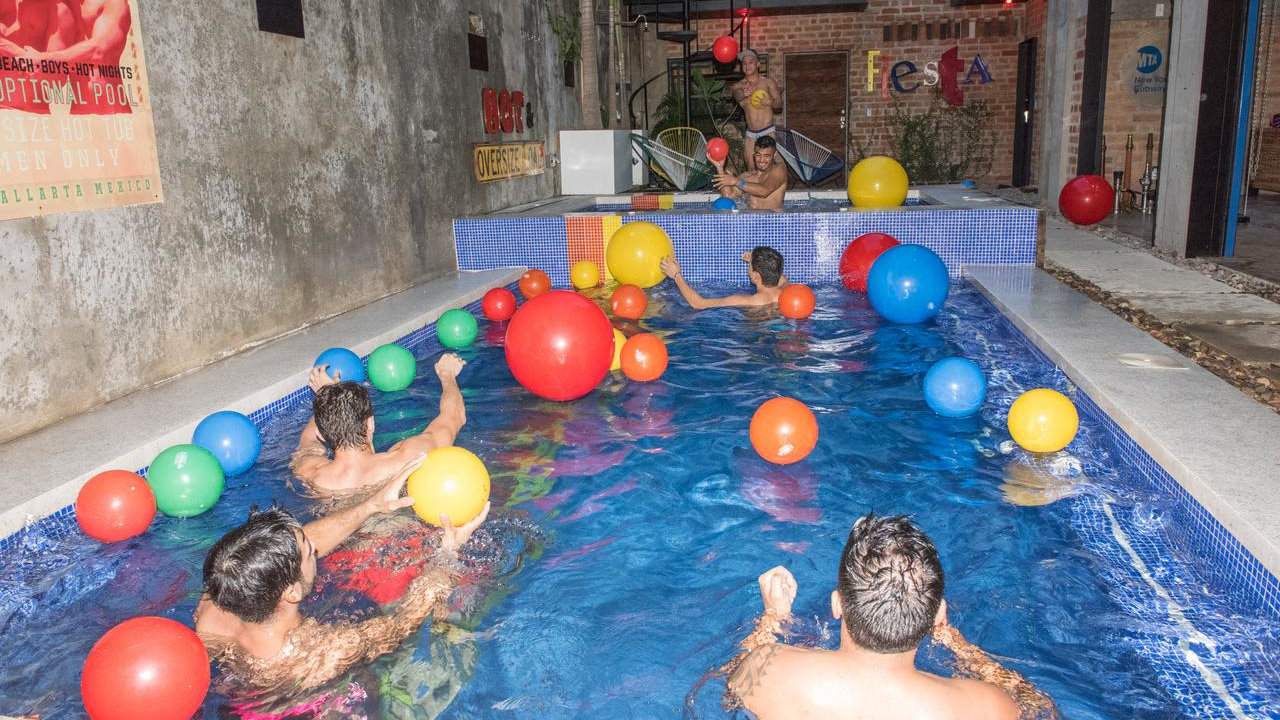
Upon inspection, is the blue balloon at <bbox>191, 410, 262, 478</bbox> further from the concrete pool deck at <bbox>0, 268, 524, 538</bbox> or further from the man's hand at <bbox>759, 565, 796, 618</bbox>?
A: the man's hand at <bbox>759, 565, 796, 618</bbox>

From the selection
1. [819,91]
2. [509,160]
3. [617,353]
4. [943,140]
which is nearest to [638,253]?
[617,353]

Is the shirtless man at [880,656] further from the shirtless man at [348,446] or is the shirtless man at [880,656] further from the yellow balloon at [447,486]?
the shirtless man at [348,446]

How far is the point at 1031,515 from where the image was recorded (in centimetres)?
351

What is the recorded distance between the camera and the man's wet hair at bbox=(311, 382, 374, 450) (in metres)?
3.43

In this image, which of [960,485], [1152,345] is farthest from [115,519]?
[1152,345]

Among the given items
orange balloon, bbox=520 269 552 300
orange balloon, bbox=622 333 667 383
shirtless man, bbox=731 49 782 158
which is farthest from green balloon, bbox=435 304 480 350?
shirtless man, bbox=731 49 782 158

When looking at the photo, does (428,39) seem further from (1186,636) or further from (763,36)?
(763,36)

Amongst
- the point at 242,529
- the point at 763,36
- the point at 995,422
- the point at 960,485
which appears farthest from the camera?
the point at 763,36

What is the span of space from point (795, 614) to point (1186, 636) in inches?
44.7

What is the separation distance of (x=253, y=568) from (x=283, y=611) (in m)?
0.24

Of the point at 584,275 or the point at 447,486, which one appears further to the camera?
the point at 584,275

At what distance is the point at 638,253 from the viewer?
725 centimetres

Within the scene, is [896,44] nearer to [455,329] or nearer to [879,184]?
[879,184]

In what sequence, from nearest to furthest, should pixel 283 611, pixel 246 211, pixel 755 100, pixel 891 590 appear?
pixel 891 590, pixel 283 611, pixel 246 211, pixel 755 100
